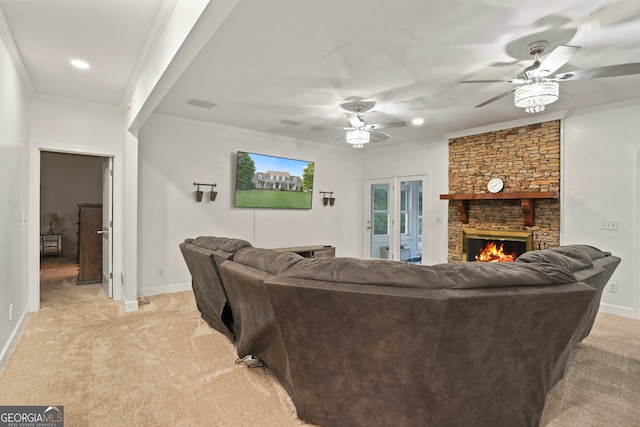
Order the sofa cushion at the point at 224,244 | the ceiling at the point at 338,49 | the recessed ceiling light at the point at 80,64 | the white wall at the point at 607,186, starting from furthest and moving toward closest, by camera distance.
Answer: the white wall at the point at 607,186, the recessed ceiling light at the point at 80,64, the sofa cushion at the point at 224,244, the ceiling at the point at 338,49

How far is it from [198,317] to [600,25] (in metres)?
4.39

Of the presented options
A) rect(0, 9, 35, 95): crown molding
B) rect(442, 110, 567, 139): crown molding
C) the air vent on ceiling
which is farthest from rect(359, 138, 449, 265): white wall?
rect(0, 9, 35, 95): crown molding

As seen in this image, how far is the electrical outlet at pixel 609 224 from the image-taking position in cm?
407

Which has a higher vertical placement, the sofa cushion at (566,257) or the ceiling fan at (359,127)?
the ceiling fan at (359,127)

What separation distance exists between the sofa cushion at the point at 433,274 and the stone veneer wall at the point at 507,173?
3.64 meters

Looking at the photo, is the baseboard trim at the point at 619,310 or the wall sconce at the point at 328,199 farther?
the wall sconce at the point at 328,199

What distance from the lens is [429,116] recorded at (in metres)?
4.70

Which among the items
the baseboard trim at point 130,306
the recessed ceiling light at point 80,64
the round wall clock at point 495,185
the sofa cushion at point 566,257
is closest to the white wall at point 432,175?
the round wall clock at point 495,185

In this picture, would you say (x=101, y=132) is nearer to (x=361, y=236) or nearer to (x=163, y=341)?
(x=163, y=341)

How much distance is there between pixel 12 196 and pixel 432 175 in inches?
225

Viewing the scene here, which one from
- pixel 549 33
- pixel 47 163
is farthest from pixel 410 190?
pixel 47 163

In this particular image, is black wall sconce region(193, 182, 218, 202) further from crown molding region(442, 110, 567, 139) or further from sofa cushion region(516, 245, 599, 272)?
sofa cushion region(516, 245, 599, 272)

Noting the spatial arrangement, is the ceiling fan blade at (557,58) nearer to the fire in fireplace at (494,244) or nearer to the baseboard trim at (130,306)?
the fire in fireplace at (494,244)

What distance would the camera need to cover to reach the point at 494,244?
5160 mm
